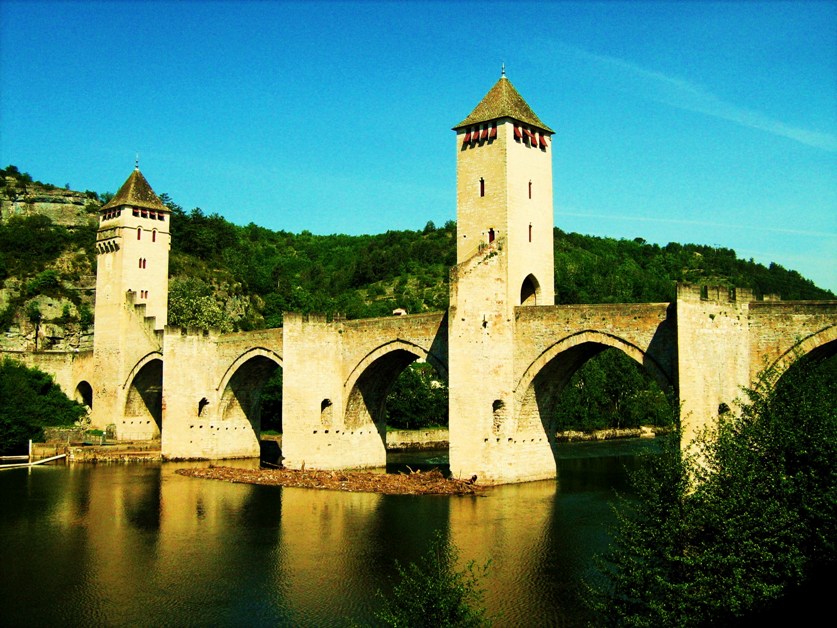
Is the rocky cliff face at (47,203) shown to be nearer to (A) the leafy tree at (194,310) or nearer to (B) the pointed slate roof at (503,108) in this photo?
(A) the leafy tree at (194,310)

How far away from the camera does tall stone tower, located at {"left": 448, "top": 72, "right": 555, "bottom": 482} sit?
92.5ft

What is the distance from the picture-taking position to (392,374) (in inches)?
1403

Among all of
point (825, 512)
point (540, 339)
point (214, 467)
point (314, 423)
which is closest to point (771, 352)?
point (540, 339)

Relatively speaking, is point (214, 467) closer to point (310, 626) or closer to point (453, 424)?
point (453, 424)

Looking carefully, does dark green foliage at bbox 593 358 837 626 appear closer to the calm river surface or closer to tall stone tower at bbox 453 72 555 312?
the calm river surface

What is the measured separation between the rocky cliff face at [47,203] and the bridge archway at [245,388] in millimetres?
40570

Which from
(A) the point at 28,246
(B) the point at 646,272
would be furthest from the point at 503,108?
(B) the point at 646,272

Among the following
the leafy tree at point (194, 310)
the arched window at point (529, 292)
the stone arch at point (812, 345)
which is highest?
the leafy tree at point (194, 310)

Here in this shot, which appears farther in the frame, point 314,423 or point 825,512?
point 314,423

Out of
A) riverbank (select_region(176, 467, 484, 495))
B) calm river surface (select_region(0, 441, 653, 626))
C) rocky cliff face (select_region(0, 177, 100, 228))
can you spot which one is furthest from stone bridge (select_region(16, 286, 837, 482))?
rocky cliff face (select_region(0, 177, 100, 228))

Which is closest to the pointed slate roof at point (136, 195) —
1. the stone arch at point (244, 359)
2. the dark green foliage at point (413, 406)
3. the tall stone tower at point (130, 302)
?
the tall stone tower at point (130, 302)

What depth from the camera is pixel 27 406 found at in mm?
41875

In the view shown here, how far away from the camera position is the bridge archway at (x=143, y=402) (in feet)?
151

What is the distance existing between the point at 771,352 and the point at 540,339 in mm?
7213
